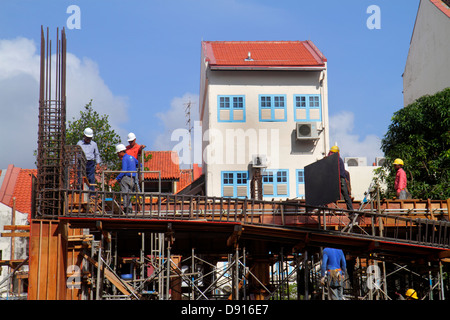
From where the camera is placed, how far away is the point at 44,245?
17.6 meters

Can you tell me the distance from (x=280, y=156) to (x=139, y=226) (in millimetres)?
19115

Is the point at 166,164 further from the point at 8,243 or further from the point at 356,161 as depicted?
the point at 8,243

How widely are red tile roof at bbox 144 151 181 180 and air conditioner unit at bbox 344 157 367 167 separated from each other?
11.6 metres

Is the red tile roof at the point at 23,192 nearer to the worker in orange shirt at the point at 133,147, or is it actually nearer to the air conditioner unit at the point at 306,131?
→ the air conditioner unit at the point at 306,131

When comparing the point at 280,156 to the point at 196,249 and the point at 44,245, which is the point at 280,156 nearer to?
the point at 196,249

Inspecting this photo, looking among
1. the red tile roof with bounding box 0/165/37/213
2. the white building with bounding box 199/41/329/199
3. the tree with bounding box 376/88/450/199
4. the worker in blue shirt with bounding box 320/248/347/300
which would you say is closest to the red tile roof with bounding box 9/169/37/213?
the red tile roof with bounding box 0/165/37/213

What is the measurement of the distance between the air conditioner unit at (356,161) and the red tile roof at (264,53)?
8680mm

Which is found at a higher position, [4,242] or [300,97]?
[300,97]

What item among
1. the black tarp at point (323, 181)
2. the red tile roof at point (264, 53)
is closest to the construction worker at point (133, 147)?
the black tarp at point (323, 181)

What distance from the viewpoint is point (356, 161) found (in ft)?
152

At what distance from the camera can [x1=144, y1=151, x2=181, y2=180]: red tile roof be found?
158 feet
